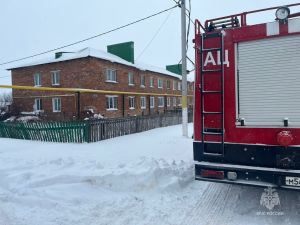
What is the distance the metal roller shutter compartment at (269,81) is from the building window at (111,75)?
22951 millimetres

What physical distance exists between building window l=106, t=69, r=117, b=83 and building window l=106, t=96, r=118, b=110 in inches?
67.0

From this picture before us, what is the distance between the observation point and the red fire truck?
403cm

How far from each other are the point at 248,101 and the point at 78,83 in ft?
73.6

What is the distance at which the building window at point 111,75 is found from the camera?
26591 mm

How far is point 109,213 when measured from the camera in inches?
178

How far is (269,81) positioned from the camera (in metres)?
4.17

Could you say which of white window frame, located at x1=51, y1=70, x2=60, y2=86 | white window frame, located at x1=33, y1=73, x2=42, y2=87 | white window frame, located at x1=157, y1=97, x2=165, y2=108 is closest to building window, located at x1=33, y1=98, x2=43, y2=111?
white window frame, located at x1=33, y1=73, x2=42, y2=87

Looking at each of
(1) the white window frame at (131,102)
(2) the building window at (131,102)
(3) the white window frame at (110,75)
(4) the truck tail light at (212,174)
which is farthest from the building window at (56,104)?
(4) the truck tail light at (212,174)

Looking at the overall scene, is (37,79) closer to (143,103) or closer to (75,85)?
(75,85)

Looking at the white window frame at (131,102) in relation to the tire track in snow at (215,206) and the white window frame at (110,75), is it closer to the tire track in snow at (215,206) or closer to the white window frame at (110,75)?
the white window frame at (110,75)

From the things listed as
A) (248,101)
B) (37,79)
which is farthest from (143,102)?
(248,101)

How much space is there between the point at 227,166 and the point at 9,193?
4.09 meters

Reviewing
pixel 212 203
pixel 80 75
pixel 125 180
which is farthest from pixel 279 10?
pixel 80 75

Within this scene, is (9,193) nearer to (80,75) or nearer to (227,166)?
(227,166)
